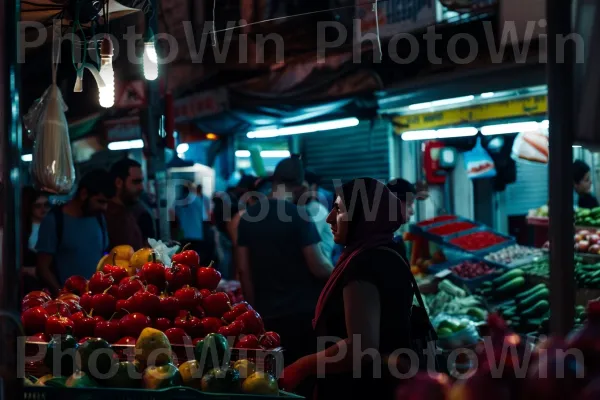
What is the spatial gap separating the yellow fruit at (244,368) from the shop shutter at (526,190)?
8253 millimetres

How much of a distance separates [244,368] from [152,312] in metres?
0.91

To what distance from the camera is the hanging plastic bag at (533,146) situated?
27.2 feet

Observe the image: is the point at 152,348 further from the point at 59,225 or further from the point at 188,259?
the point at 59,225

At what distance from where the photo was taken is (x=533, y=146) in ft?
27.4

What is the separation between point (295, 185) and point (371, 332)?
323cm

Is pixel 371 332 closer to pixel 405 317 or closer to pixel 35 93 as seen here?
pixel 405 317

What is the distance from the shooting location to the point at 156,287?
3.98m

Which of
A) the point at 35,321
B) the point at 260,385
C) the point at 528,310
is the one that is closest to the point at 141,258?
the point at 35,321

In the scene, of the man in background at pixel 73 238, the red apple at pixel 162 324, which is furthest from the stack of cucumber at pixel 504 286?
the red apple at pixel 162 324

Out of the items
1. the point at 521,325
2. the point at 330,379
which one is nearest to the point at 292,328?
the point at 330,379

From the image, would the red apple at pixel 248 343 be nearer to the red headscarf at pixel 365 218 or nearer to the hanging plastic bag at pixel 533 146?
the red headscarf at pixel 365 218

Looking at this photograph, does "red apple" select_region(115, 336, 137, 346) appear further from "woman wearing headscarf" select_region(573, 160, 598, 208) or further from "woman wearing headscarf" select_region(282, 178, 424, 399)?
"woman wearing headscarf" select_region(573, 160, 598, 208)

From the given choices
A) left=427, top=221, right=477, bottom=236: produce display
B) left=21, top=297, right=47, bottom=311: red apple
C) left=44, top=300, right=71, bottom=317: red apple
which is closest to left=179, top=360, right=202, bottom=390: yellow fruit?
left=44, top=300, right=71, bottom=317: red apple

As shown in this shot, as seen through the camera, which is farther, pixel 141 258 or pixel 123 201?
pixel 123 201
